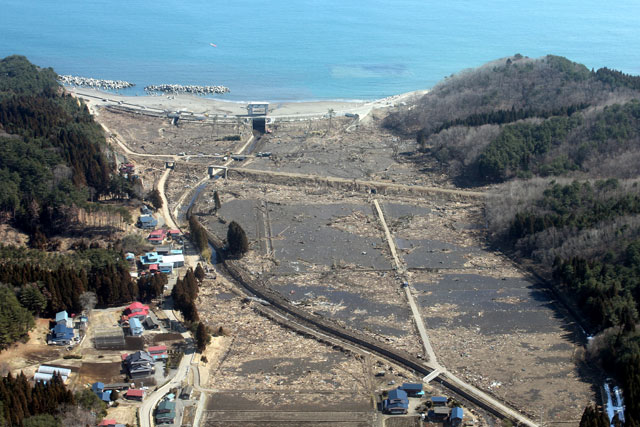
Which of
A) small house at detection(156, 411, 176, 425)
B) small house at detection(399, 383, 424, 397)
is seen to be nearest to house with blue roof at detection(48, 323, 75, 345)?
small house at detection(156, 411, 176, 425)

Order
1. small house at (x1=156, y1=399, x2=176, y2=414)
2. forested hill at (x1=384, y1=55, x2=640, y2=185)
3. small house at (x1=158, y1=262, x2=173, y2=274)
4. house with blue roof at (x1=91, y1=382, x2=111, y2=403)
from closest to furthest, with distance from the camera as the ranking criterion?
small house at (x1=156, y1=399, x2=176, y2=414), house with blue roof at (x1=91, y1=382, x2=111, y2=403), small house at (x1=158, y1=262, x2=173, y2=274), forested hill at (x1=384, y1=55, x2=640, y2=185)

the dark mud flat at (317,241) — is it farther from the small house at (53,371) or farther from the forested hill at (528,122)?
the small house at (53,371)

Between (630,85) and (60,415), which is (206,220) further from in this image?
(630,85)

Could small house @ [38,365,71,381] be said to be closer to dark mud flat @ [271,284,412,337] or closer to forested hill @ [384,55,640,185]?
dark mud flat @ [271,284,412,337]

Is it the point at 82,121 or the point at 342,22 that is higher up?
the point at 342,22

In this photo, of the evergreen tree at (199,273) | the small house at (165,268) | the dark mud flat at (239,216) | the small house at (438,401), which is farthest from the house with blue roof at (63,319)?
the small house at (438,401)

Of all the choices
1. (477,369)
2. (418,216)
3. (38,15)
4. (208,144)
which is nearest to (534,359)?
(477,369)
